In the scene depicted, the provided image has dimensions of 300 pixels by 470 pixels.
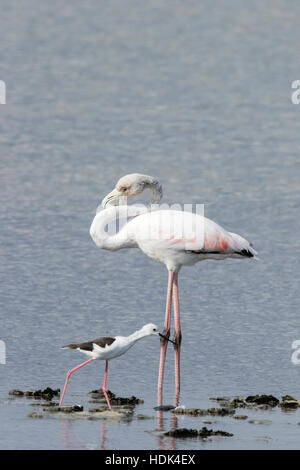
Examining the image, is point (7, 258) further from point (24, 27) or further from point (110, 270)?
point (24, 27)

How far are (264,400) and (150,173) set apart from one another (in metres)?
8.23

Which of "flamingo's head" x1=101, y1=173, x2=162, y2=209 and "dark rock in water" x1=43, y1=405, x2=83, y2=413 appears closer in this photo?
"dark rock in water" x1=43, y1=405, x2=83, y2=413

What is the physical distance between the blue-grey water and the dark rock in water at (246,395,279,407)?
0.90 feet

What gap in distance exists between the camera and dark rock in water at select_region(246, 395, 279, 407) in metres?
10.2

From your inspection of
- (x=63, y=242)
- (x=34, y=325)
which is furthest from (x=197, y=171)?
(x=34, y=325)

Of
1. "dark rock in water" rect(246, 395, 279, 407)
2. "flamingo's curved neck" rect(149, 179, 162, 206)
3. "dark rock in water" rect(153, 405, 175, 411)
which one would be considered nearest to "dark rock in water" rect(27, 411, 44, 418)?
"dark rock in water" rect(153, 405, 175, 411)

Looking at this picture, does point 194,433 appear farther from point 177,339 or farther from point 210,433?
point 177,339

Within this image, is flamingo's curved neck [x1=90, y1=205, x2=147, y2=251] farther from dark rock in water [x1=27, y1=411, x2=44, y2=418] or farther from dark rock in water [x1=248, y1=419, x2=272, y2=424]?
dark rock in water [x1=248, y1=419, x2=272, y2=424]

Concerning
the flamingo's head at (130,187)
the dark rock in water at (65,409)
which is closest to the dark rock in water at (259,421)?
the dark rock in water at (65,409)

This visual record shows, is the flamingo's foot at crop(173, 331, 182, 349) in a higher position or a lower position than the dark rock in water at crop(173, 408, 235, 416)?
higher

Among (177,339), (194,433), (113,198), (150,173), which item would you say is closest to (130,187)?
(113,198)

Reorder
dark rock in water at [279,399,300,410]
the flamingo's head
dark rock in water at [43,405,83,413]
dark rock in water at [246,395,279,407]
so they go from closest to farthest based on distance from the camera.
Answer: dark rock in water at [43,405,83,413] → dark rock in water at [279,399,300,410] → dark rock in water at [246,395,279,407] → the flamingo's head

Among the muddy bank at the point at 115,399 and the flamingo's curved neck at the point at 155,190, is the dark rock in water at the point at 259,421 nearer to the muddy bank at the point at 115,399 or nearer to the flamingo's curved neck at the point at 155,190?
the muddy bank at the point at 115,399

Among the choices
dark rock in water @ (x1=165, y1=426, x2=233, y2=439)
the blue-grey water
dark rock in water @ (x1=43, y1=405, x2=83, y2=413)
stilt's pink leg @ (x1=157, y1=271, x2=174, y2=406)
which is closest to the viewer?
dark rock in water @ (x1=165, y1=426, x2=233, y2=439)
